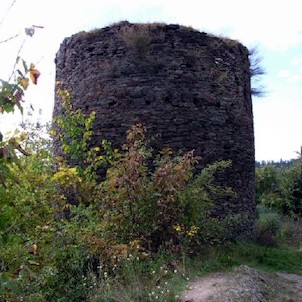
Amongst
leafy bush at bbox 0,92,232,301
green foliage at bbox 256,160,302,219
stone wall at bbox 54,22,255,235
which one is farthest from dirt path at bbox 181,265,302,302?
green foliage at bbox 256,160,302,219

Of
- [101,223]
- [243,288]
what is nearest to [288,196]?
[101,223]

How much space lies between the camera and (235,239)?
30.5 ft

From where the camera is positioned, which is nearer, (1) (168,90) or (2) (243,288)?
(2) (243,288)

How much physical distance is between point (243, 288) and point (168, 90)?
4.70 m

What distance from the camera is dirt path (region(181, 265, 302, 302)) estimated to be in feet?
16.1

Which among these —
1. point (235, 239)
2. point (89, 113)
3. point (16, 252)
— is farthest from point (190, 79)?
point (16, 252)

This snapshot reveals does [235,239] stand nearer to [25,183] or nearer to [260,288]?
[260,288]

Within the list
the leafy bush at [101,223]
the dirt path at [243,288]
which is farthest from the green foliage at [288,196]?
the dirt path at [243,288]

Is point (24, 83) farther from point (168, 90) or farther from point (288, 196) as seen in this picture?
point (288, 196)

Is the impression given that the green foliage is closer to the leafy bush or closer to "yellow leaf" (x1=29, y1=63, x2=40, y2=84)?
the leafy bush

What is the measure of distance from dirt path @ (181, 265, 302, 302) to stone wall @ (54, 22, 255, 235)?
3.04 m

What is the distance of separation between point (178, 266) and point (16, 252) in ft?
6.61

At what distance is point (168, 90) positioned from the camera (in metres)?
9.16

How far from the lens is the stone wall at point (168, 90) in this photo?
9.10 m
